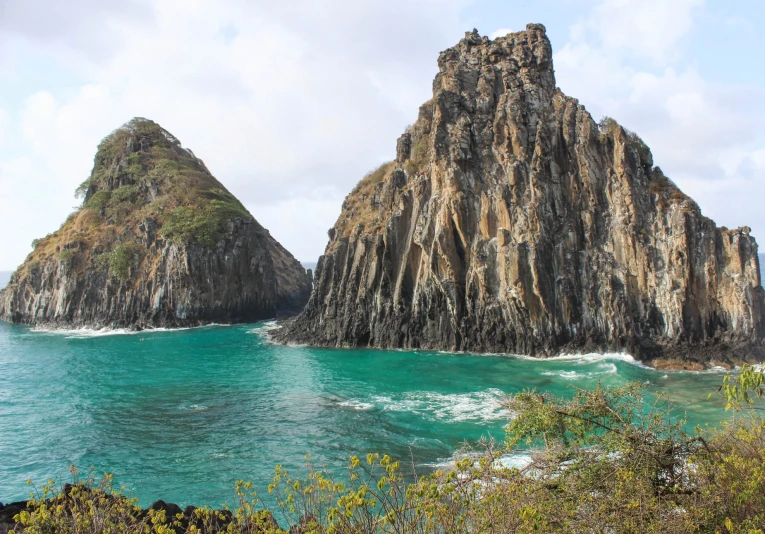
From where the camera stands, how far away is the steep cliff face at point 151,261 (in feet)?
262

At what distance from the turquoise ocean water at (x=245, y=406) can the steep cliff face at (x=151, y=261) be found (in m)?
21.0

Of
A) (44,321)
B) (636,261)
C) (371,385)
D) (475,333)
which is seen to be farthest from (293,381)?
(44,321)

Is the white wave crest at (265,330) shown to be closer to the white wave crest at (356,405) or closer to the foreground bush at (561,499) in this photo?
the white wave crest at (356,405)

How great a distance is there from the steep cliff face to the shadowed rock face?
2277 centimetres

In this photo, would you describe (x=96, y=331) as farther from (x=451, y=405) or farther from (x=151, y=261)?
(x=451, y=405)

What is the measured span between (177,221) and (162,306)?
14593 millimetres

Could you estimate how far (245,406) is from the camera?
36438 mm

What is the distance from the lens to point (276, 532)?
34.1 feet

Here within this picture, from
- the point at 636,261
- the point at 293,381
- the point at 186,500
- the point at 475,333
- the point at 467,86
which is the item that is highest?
the point at 467,86

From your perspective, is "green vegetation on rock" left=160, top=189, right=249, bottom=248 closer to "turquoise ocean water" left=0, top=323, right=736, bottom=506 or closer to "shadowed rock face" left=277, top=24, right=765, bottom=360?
"shadowed rock face" left=277, top=24, right=765, bottom=360

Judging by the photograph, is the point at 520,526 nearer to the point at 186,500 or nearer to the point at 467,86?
the point at 186,500

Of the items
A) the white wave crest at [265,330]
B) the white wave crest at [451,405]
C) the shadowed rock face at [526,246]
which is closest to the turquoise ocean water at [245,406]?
the white wave crest at [451,405]

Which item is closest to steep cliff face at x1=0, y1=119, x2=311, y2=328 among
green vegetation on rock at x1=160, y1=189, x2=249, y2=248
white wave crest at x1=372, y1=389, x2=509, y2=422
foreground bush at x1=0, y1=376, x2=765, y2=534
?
green vegetation on rock at x1=160, y1=189, x2=249, y2=248

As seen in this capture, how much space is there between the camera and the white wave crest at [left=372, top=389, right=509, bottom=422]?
3316 cm
